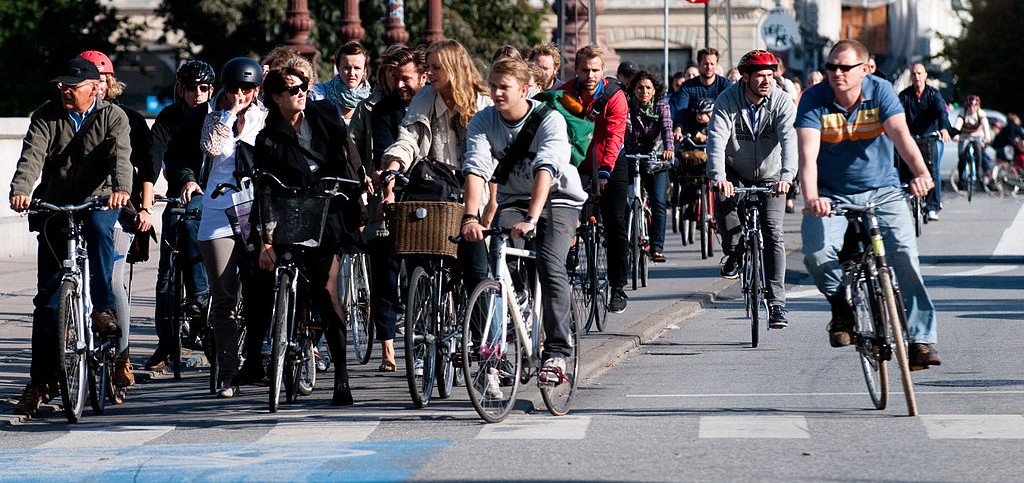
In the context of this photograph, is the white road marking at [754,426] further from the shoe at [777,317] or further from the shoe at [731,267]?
the shoe at [731,267]

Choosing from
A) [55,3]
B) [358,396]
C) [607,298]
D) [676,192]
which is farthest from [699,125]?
[55,3]

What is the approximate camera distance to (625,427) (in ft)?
27.1

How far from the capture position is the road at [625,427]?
7164 millimetres

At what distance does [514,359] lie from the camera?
8.51 m

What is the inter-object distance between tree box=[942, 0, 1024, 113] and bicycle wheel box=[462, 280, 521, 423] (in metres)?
59.4

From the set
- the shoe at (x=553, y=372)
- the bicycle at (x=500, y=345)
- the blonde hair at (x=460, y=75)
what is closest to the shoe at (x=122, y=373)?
the blonde hair at (x=460, y=75)

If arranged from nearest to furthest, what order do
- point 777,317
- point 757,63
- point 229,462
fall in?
point 229,462 → point 777,317 → point 757,63

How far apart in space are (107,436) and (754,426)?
2.77m

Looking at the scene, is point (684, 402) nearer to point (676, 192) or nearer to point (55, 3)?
point (676, 192)

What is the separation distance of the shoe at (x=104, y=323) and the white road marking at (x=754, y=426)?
2.93 meters

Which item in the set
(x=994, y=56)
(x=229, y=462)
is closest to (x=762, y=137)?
(x=229, y=462)

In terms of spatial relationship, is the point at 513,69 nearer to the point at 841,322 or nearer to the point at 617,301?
the point at 841,322

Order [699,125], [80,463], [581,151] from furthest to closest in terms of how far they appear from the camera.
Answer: [699,125] → [581,151] → [80,463]

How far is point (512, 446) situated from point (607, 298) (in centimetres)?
519
